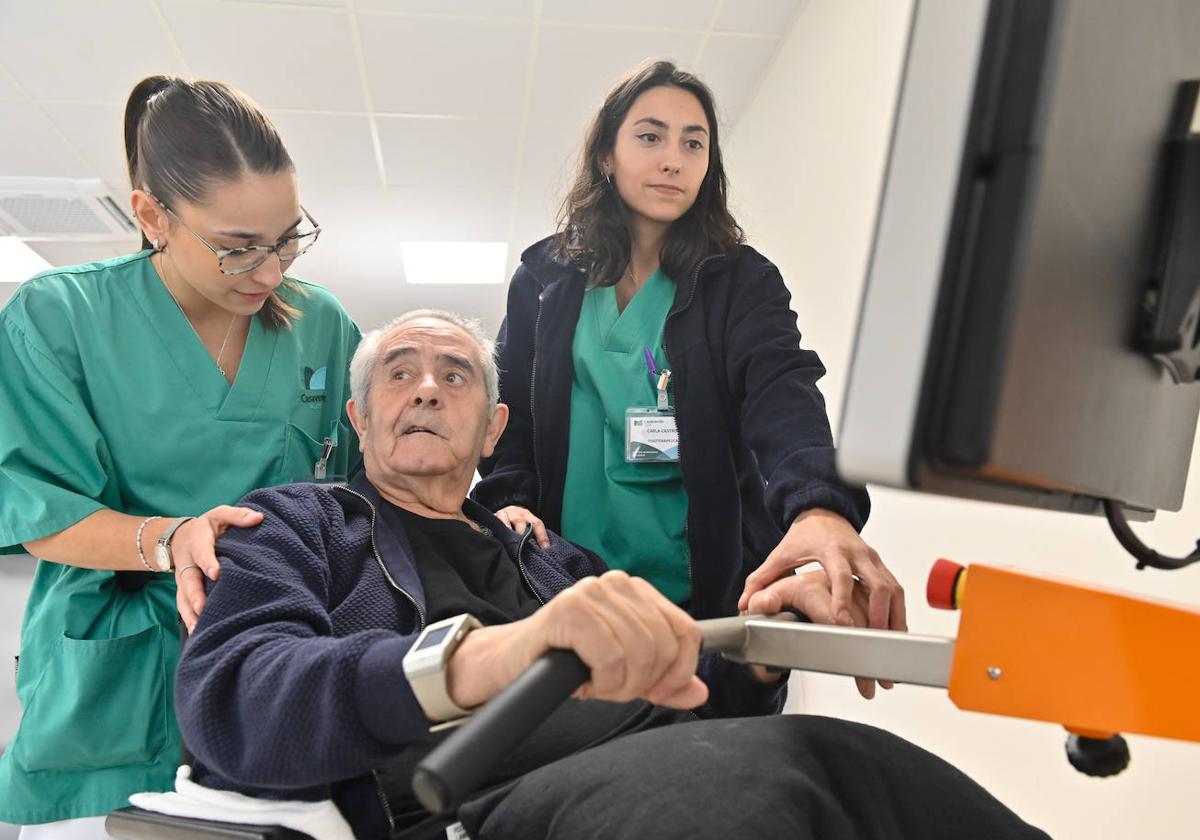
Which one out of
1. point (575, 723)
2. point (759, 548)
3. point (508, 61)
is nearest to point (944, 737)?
point (759, 548)

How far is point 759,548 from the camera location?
1.48 metres

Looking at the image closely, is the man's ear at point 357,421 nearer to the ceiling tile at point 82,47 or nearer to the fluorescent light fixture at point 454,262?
the ceiling tile at point 82,47

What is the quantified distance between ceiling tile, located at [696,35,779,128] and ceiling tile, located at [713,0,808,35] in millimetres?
52

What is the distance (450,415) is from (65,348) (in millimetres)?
613

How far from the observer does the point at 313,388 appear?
164 cm

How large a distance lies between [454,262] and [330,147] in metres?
1.44

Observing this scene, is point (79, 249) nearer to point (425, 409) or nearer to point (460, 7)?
point (460, 7)

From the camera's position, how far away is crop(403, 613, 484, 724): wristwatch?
2.21 ft

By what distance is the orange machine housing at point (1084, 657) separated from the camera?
0.49 m

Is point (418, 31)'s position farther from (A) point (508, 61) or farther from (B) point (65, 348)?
(B) point (65, 348)

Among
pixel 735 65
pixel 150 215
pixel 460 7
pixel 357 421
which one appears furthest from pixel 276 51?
pixel 357 421

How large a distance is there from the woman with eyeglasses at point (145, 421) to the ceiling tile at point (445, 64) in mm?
1904

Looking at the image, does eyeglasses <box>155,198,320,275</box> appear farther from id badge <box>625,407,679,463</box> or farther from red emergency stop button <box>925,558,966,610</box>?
red emergency stop button <box>925,558,966,610</box>

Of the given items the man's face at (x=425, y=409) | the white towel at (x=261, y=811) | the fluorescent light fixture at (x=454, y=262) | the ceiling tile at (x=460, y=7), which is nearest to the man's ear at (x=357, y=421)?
the man's face at (x=425, y=409)
